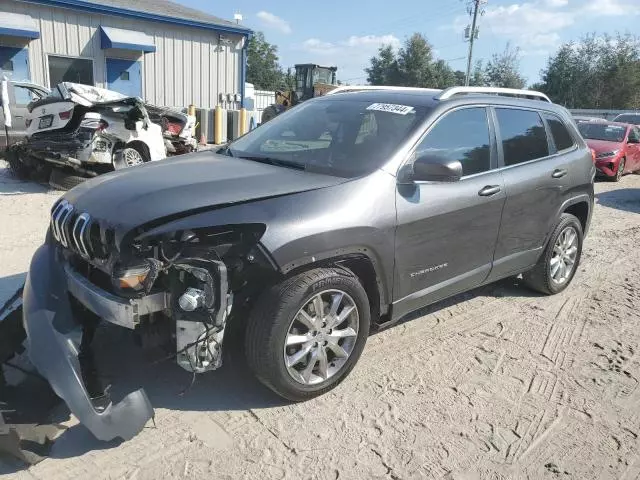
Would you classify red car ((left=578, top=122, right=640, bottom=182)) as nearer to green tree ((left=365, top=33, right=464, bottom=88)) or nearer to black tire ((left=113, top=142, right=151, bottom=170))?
black tire ((left=113, top=142, right=151, bottom=170))

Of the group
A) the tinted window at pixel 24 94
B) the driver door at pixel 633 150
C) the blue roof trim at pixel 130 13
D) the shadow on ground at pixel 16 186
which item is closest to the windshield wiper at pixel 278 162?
the shadow on ground at pixel 16 186

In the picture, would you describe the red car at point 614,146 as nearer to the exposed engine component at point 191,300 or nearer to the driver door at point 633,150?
the driver door at point 633,150

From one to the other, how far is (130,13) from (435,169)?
16032 millimetres

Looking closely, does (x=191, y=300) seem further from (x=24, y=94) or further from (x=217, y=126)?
(x=217, y=126)

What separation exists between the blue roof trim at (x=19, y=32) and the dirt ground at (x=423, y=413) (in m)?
12.6

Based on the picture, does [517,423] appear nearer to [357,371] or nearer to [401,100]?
[357,371]

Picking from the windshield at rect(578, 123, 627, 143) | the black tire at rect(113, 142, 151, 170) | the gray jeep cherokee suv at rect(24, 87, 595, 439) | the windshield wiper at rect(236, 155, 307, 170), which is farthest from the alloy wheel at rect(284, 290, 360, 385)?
the windshield at rect(578, 123, 627, 143)

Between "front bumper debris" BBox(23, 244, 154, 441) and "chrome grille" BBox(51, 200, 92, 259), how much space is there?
0.65ft

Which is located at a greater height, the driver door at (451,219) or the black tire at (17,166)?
the driver door at (451,219)

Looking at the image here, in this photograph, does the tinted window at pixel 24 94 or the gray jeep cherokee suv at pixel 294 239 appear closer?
the gray jeep cherokee suv at pixel 294 239

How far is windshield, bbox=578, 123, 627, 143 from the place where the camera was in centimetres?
1430

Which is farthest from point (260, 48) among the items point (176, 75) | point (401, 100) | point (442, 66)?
point (401, 100)

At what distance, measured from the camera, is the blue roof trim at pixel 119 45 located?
15.9 meters

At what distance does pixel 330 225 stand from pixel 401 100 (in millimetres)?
1463
